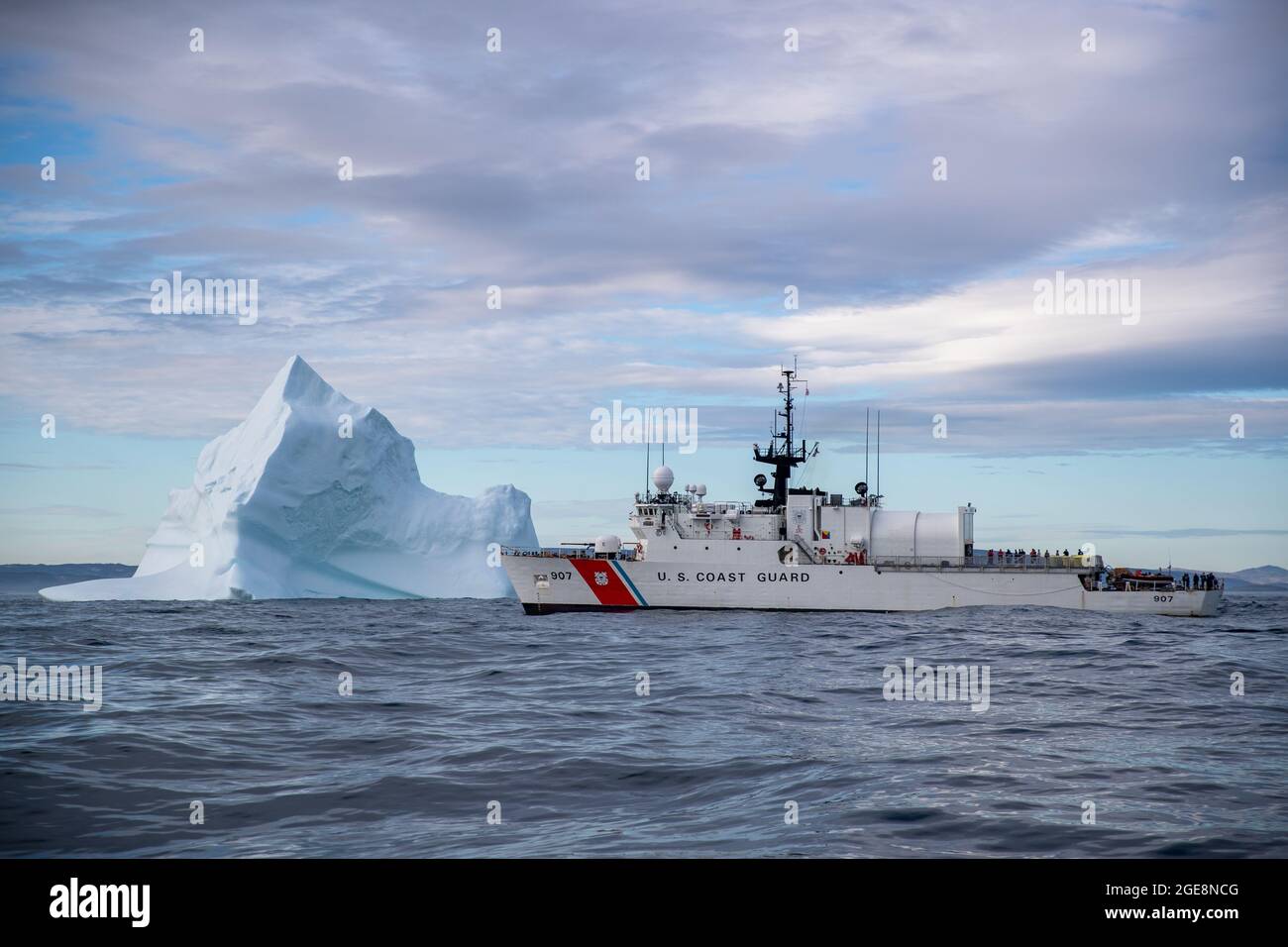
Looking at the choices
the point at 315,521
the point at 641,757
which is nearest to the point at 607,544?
the point at 315,521

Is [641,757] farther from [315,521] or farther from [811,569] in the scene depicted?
[315,521]

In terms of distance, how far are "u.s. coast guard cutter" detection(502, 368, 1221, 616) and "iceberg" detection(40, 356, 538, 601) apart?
48.6 feet

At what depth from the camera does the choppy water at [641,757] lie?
9.67 meters

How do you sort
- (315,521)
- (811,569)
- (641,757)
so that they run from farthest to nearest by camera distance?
(315,521), (811,569), (641,757)

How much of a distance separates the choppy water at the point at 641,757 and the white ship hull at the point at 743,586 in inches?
733

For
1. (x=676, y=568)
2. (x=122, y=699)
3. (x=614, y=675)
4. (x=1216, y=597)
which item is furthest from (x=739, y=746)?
(x=1216, y=597)

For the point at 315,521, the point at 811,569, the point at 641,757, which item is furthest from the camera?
the point at 315,521

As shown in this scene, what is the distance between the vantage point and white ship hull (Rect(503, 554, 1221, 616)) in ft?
156

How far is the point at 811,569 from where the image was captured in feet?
156

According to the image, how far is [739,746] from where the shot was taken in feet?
47.7

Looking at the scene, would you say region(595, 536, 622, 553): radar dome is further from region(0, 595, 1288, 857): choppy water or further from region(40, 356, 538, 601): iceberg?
region(0, 595, 1288, 857): choppy water

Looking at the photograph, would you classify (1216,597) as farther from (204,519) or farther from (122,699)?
(204,519)

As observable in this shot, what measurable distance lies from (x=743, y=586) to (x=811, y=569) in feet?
11.3
